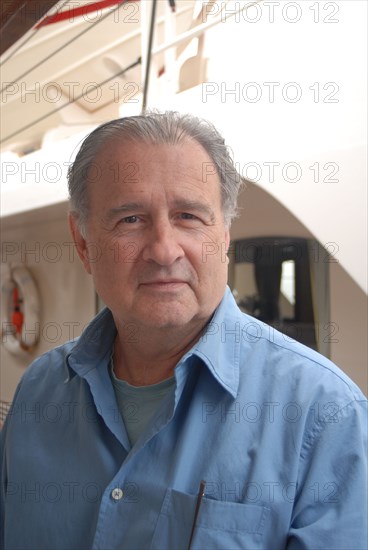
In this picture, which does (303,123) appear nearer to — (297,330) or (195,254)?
(297,330)

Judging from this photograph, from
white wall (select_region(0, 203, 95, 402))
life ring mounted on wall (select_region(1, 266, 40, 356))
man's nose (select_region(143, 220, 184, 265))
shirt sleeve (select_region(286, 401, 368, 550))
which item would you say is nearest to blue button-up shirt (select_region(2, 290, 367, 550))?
shirt sleeve (select_region(286, 401, 368, 550))

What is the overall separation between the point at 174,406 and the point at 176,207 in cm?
27

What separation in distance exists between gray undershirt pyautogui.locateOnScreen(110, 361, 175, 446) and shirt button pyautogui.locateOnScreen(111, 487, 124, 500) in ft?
0.23

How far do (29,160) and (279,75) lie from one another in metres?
1.49

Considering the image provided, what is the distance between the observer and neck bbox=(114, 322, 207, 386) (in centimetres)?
79

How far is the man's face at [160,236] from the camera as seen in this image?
761mm

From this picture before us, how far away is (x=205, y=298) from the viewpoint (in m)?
0.78

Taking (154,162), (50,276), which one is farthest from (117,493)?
(50,276)

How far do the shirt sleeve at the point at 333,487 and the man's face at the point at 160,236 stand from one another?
23 centimetres

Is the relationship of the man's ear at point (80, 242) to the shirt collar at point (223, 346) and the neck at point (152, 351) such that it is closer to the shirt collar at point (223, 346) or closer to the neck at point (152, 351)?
the neck at point (152, 351)

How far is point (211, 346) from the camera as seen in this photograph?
2.49 ft

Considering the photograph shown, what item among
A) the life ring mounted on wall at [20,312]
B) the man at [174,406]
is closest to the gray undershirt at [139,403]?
the man at [174,406]

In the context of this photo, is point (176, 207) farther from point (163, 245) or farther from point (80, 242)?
point (80, 242)

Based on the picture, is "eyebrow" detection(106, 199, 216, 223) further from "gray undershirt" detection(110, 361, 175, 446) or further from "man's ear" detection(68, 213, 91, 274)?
"gray undershirt" detection(110, 361, 175, 446)
